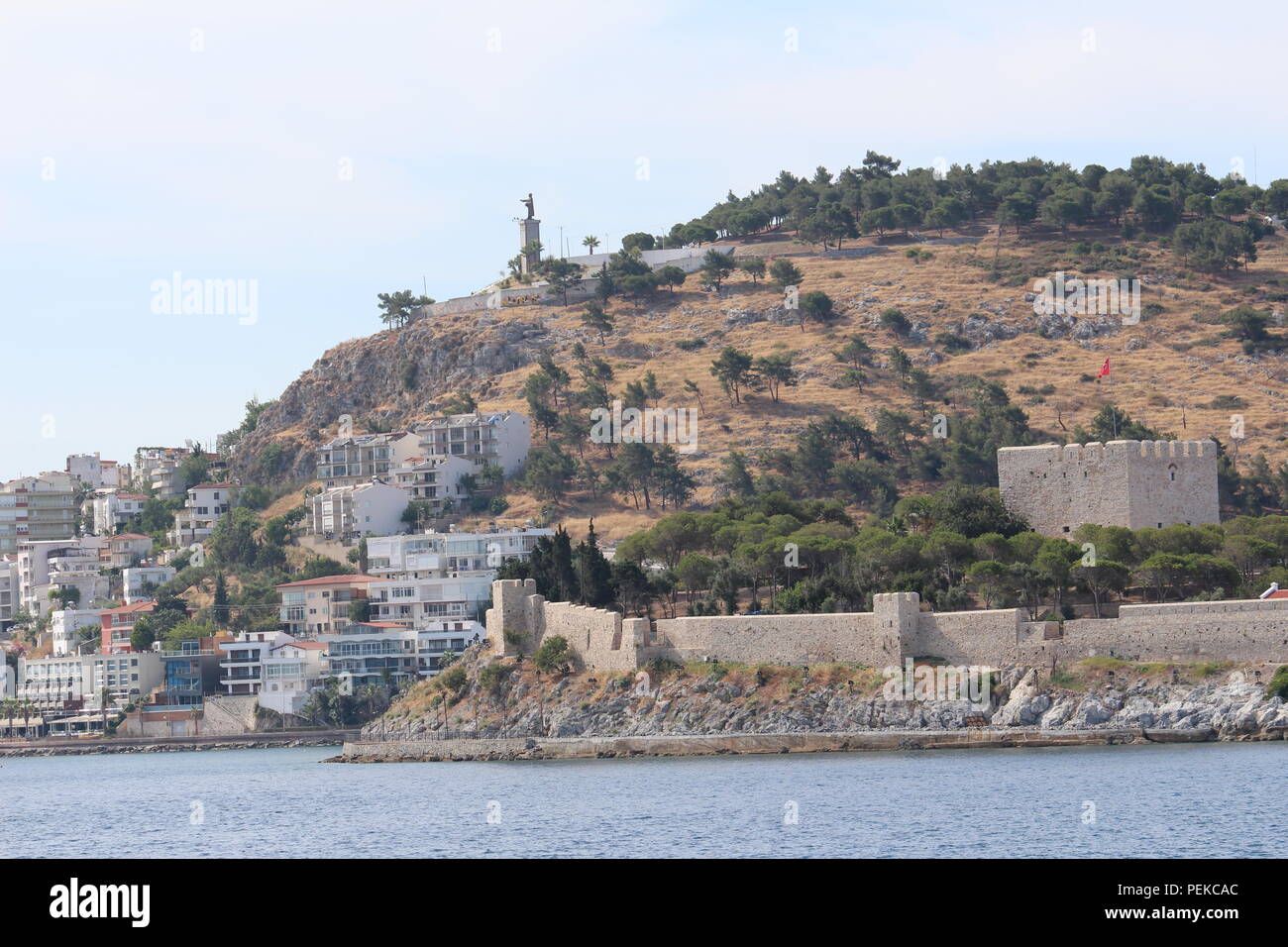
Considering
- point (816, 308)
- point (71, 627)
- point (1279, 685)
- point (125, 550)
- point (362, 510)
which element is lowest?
point (71, 627)

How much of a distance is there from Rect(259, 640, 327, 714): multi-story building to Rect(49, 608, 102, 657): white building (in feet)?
50.3

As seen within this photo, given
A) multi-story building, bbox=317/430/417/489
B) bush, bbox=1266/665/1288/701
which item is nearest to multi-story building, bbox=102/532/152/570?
multi-story building, bbox=317/430/417/489

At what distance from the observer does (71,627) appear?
81250mm

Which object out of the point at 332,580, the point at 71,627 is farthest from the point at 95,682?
the point at 332,580

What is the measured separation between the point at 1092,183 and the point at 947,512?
194 feet

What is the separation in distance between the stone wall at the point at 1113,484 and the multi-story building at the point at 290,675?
28.5 meters

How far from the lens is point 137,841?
32.0 meters

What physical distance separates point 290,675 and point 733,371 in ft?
85.4

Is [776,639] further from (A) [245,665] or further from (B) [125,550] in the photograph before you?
(B) [125,550]

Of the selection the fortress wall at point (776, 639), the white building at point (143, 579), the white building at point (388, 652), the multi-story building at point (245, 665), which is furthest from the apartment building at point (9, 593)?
the fortress wall at point (776, 639)

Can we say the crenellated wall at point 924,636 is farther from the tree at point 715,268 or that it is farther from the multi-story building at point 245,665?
the tree at point 715,268

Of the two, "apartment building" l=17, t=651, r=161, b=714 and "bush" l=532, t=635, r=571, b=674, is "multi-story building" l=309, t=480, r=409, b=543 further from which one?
"bush" l=532, t=635, r=571, b=674

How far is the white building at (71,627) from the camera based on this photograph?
80375 mm

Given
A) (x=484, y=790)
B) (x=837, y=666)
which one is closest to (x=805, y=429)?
(x=837, y=666)
